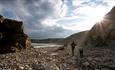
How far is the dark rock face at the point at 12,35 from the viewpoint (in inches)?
1535

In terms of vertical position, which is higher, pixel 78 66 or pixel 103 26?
pixel 103 26

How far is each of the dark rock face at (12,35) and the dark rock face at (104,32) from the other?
64.7ft

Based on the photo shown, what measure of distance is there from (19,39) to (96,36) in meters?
22.8

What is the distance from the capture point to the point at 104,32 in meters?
50.0

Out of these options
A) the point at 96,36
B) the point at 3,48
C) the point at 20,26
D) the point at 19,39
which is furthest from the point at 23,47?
the point at 96,36

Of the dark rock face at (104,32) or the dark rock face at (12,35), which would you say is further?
the dark rock face at (104,32)

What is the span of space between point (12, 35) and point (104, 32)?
978 inches

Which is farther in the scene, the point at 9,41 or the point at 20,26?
the point at 20,26

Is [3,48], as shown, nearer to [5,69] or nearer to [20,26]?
[20,26]

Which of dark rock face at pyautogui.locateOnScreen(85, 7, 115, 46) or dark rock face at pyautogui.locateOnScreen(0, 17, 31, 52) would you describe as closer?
dark rock face at pyautogui.locateOnScreen(0, 17, 31, 52)

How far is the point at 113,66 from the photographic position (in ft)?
66.8

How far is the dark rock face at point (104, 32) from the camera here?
46144mm

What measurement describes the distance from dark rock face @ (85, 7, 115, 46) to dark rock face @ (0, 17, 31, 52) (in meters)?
19.7

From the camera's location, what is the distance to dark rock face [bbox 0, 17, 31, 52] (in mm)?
39000
